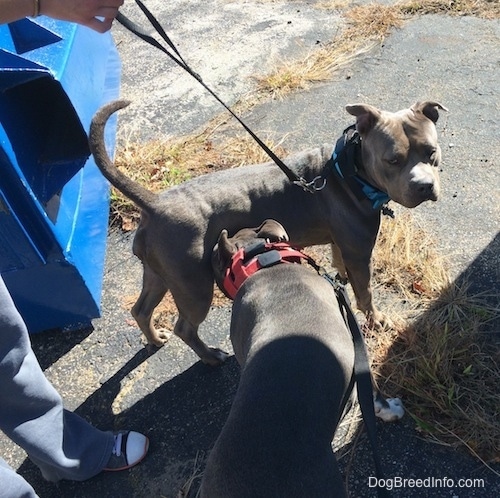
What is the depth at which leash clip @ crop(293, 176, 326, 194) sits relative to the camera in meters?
3.02

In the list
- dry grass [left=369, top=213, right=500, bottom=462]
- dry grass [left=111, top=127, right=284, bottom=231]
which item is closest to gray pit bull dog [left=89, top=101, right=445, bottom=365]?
dry grass [left=369, top=213, right=500, bottom=462]

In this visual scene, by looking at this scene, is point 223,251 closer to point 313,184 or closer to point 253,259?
point 253,259

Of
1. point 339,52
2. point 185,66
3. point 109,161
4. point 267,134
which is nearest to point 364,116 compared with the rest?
point 185,66

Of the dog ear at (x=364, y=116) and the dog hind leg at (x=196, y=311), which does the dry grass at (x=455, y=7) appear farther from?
the dog hind leg at (x=196, y=311)

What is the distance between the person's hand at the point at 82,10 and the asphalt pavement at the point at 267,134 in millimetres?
2125

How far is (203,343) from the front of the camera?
3.43 m

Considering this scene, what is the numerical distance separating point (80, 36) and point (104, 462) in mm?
3007

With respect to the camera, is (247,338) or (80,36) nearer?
(247,338)

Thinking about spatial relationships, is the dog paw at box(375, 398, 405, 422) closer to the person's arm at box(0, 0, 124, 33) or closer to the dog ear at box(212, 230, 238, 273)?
the dog ear at box(212, 230, 238, 273)

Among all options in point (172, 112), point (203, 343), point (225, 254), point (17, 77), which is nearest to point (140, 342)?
point (203, 343)

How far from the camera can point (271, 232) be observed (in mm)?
2947

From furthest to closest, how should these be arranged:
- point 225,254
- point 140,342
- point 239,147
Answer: point 239,147
point 140,342
point 225,254

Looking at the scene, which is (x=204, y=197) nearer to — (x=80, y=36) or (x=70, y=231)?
(x=70, y=231)

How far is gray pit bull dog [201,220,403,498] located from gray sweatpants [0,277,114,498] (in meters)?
0.89
